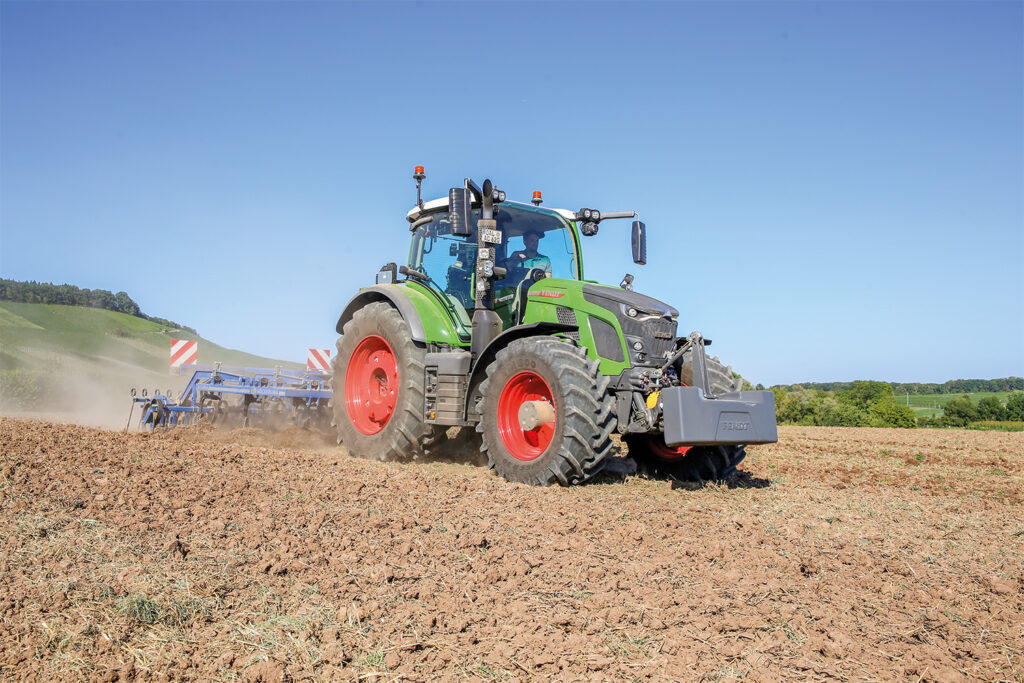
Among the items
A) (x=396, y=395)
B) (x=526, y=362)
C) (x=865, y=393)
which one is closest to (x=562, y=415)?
(x=526, y=362)

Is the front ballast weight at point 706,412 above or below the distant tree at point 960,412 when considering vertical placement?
above

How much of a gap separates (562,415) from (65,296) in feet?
109

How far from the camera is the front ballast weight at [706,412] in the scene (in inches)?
206

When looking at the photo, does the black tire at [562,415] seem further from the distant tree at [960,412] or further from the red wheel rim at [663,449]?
the distant tree at [960,412]

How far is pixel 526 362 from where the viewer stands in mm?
5832

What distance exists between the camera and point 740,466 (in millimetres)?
7652

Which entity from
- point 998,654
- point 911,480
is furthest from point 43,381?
point 998,654

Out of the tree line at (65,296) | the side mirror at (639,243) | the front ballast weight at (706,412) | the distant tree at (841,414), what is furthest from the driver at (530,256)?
the tree line at (65,296)

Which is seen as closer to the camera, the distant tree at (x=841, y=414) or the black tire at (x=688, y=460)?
the black tire at (x=688, y=460)

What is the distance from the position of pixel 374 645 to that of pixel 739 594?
162 centimetres

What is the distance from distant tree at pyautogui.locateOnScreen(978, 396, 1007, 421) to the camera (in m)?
15.8

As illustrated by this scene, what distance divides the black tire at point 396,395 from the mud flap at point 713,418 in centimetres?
252

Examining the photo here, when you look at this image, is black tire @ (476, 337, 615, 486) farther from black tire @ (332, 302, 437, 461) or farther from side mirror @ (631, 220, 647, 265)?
side mirror @ (631, 220, 647, 265)

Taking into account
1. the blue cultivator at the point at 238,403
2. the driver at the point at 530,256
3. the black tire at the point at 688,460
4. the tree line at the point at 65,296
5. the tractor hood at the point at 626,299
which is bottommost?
the black tire at the point at 688,460
